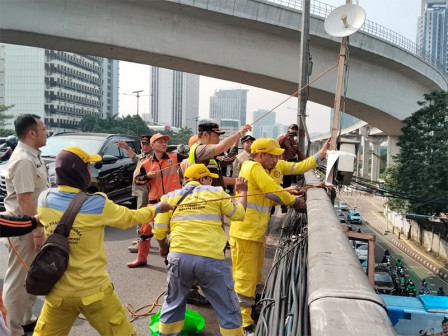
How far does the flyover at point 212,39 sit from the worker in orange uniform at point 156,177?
28.4 feet

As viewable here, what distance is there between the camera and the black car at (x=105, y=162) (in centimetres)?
724

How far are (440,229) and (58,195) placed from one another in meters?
29.1

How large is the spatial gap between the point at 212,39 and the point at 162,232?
37.0 ft

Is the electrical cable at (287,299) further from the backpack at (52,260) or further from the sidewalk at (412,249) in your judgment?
the sidewalk at (412,249)

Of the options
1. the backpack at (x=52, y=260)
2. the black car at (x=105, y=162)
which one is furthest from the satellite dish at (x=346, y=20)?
the black car at (x=105, y=162)

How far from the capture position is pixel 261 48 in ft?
46.0

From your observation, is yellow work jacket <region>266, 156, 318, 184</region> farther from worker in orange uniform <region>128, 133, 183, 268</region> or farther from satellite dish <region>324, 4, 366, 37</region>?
satellite dish <region>324, 4, 366, 37</region>

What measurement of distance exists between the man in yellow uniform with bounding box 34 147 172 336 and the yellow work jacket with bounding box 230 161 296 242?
1.45 metres

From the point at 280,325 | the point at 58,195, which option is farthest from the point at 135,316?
the point at 280,325

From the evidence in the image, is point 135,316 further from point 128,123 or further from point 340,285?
point 128,123

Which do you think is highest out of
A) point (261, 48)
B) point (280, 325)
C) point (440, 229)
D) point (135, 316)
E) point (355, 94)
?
point (261, 48)

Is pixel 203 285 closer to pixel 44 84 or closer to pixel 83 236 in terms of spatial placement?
pixel 83 236

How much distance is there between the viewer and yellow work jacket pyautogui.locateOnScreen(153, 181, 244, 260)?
9.75ft

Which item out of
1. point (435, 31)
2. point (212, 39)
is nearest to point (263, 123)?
point (212, 39)
